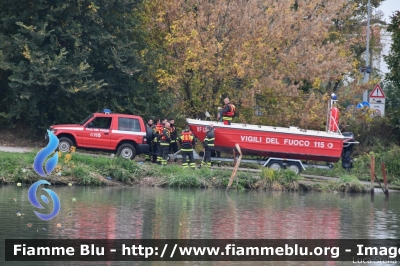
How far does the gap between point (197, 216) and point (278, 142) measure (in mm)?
10759

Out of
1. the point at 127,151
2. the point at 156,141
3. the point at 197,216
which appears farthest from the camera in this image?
the point at 127,151

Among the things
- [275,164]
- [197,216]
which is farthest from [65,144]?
[197,216]

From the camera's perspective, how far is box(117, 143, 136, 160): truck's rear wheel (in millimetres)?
30734

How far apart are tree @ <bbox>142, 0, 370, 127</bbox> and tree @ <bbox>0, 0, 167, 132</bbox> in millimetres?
1298

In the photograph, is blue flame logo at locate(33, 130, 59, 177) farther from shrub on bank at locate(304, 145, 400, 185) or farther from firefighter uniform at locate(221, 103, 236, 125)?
shrub on bank at locate(304, 145, 400, 185)

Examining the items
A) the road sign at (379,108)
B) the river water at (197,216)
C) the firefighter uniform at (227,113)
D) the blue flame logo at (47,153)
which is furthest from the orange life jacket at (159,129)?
the blue flame logo at (47,153)

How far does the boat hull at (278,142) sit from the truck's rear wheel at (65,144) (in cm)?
502

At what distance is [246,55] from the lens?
112 ft

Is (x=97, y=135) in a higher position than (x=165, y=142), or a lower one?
higher

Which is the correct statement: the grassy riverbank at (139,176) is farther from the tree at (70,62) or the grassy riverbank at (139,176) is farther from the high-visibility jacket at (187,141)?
the tree at (70,62)

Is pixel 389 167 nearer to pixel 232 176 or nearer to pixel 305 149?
pixel 305 149

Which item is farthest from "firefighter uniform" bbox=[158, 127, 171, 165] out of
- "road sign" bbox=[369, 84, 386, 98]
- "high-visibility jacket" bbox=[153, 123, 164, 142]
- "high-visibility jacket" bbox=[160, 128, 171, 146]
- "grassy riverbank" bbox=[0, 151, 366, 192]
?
"road sign" bbox=[369, 84, 386, 98]

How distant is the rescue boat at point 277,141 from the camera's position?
3028 cm

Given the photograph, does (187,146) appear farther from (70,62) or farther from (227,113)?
(70,62)
